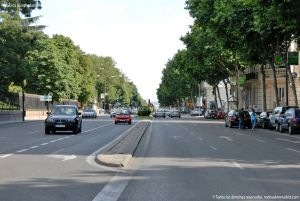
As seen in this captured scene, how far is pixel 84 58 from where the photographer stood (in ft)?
405

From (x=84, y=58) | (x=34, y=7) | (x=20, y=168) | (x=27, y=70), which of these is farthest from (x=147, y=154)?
(x=84, y=58)

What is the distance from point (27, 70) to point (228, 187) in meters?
53.6

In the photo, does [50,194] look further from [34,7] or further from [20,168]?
[34,7]

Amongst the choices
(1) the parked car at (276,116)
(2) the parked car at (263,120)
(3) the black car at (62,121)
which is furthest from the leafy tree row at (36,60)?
(1) the parked car at (276,116)


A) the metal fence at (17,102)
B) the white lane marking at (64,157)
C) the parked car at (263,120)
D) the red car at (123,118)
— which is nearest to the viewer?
the white lane marking at (64,157)

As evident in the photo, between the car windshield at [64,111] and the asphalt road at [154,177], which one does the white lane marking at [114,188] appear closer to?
the asphalt road at [154,177]

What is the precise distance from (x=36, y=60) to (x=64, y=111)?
5166 cm

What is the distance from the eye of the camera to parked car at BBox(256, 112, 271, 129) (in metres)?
47.5

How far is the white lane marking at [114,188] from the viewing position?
32.7 ft

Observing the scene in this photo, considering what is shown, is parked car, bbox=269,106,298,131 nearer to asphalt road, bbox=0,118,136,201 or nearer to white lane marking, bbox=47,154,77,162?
asphalt road, bbox=0,118,136,201

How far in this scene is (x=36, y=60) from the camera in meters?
84.2

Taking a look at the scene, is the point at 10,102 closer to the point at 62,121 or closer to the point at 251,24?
the point at 62,121

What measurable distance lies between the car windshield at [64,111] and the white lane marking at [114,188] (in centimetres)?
2117

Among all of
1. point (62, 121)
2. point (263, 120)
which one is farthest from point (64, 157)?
point (263, 120)
